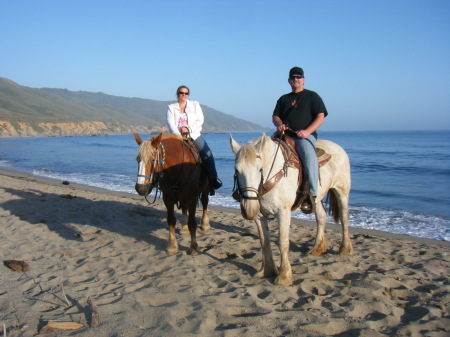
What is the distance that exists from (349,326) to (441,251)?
3.67 meters

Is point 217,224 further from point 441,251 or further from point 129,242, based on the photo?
point 441,251

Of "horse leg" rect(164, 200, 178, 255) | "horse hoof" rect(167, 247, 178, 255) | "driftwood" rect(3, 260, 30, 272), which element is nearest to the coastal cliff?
"driftwood" rect(3, 260, 30, 272)

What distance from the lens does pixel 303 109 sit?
4.60 m

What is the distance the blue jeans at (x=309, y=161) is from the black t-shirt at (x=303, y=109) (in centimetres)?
31

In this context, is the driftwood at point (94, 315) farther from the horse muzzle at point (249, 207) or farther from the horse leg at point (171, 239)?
the horse leg at point (171, 239)

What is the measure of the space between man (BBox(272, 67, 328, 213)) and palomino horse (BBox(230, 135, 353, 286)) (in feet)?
0.99

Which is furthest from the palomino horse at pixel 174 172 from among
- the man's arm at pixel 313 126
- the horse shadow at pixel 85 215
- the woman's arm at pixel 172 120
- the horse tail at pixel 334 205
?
the horse tail at pixel 334 205

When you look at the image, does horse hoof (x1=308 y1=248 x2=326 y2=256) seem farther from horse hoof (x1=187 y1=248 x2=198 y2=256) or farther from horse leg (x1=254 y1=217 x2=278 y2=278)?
horse hoof (x1=187 y1=248 x2=198 y2=256)

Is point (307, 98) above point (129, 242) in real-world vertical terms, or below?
above

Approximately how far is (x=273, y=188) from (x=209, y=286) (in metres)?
1.45

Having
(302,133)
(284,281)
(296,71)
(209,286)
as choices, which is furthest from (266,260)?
(296,71)

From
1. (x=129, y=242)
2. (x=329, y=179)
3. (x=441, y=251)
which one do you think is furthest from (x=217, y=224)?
(x=441, y=251)

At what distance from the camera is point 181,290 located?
3848 millimetres

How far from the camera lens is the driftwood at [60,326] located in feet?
9.53
